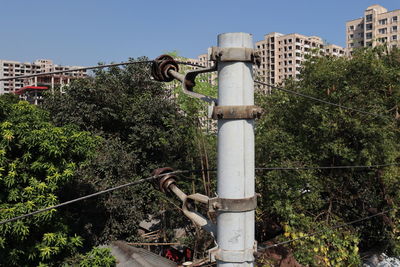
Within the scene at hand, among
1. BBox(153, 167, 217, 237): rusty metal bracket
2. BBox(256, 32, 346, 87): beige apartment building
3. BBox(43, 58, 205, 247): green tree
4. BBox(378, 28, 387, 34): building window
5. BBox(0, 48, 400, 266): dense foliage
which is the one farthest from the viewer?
BBox(256, 32, 346, 87): beige apartment building

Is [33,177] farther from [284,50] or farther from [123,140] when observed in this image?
[284,50]

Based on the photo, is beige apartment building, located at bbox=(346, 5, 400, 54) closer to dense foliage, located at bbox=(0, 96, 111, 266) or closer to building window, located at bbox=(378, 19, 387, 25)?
building window, located at bbox=(378, 19, 387, 25)

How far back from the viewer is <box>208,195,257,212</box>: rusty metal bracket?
231 centimetres

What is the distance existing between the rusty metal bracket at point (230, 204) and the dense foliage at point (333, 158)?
580 cm

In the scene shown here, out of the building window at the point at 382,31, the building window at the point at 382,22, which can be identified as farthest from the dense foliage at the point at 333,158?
the building window at the point at 382,22

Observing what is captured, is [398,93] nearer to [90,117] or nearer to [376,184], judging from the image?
[376,184]

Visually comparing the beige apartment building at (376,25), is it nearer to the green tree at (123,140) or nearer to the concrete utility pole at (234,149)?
the green tree at (123,140)

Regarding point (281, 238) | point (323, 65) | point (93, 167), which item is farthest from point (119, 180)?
point (323, 65)

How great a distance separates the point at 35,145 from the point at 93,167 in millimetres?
4980

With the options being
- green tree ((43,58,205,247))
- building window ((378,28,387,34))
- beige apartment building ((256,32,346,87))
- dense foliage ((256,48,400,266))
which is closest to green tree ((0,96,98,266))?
green tree ((43,58,205,247))

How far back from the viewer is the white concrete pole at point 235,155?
230cm

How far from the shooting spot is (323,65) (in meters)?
10.2

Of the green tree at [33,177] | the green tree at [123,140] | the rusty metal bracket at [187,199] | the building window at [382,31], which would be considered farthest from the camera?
the building window at [382,31]

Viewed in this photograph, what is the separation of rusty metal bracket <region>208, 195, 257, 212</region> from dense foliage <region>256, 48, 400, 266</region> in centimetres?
580
